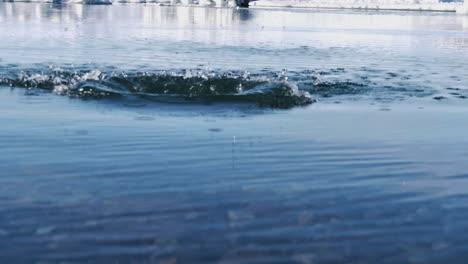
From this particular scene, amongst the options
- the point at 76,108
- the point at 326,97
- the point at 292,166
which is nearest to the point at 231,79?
the point at 326,97

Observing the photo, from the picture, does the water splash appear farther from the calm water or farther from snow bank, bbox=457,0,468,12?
snow bank, bbox=457,0,468,12

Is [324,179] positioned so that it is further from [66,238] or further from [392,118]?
[392,118]

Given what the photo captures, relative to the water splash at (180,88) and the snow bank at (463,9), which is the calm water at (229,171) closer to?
the water splash at (180,88)

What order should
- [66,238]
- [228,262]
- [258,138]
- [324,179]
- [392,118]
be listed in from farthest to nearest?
[392,118] → [258,138] → [324,179] → [66,238] → [228,262]

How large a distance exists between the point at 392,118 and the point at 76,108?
635 cm

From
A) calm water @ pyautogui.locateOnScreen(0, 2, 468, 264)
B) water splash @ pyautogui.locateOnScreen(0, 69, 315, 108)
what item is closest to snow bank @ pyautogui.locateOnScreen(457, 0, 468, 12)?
calm water @ pyautogui.locateOnScreen(0, 2, 468, 264)

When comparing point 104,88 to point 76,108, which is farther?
point 104,88

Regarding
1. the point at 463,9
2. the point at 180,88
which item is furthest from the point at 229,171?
the point at 463,9

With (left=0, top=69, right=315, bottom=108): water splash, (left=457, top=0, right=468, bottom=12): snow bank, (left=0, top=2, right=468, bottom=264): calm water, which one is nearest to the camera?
(left=0, top=2, right=468, bottom=264): calm water

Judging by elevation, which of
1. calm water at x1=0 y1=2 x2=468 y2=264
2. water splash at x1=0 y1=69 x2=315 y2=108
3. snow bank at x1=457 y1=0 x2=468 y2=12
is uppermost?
snow bank at x1=457 y1=0 x2=468 y2=12

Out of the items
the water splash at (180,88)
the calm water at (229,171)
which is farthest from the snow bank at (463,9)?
the water splash at (180,88)

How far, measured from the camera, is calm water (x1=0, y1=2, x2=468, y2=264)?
6141 mm

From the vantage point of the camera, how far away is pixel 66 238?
20.2 ft

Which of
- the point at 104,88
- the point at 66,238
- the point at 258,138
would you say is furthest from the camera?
the point at 104,88
